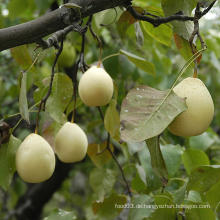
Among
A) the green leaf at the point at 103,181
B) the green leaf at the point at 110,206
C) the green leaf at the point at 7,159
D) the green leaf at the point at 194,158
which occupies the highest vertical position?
the green leaf at the point at 7,159

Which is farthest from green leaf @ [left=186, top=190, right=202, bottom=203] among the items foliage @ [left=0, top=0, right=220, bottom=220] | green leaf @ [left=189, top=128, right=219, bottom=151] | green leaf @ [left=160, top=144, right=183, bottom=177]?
green leaf @ [left=189, top=128, right=219, bottom=151]

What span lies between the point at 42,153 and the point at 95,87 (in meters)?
0.14

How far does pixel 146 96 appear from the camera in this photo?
1.92 ft

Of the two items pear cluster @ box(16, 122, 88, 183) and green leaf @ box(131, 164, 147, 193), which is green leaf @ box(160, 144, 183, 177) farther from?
pear cluster @ box(16, 122, 88, 183)

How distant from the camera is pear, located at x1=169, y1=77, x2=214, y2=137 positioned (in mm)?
556

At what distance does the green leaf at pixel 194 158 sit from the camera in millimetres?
987

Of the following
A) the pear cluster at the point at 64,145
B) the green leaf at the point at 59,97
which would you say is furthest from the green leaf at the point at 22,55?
the pear cluster at the point at 64,145

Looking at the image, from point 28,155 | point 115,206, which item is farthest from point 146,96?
point 115,206

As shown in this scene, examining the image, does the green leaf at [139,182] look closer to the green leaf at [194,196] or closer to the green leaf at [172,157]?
the green leaf at [172,157]

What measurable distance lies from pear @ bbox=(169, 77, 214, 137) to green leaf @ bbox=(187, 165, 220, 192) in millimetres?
225

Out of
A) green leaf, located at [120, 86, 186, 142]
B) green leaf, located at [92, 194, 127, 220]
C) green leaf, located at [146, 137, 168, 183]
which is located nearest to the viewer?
green leaf, located at [120, 86, 186, 142]

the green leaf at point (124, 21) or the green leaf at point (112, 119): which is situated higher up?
the green leaf at point (124, 21)

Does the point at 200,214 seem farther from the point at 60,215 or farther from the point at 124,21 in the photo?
the point at 124,21

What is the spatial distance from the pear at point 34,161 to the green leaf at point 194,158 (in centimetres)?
45
